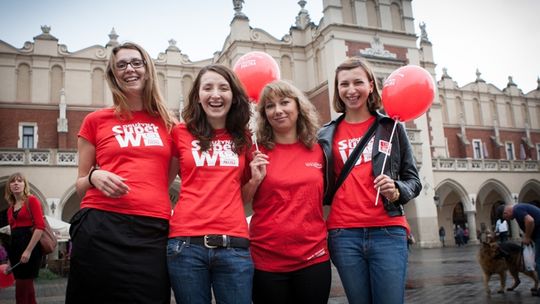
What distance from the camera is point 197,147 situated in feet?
8.31

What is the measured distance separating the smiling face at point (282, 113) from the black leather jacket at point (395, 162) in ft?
0.79

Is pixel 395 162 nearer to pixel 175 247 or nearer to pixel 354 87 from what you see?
pixel 354 87

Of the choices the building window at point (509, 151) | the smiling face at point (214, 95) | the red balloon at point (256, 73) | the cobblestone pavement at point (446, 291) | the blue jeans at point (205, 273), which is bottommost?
the cobblestone pavement at point (446, 291)

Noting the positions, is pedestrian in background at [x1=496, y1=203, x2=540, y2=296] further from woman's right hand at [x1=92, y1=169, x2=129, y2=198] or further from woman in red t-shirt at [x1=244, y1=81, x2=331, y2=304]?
woman's right hand at [x1=92, y1=169, x2=129, y2=198]

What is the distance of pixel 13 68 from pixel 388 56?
17.4 meters

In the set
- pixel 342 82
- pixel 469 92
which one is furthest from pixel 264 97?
pixel 469 92

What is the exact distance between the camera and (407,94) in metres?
3.27

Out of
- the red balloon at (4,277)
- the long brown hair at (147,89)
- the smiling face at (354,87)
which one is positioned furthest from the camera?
the red balloon at (4,277)

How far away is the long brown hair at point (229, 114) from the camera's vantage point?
2.64 metres

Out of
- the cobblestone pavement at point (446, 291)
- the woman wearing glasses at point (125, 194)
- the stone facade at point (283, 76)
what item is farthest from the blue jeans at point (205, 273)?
the stone facade at point (283, 76)

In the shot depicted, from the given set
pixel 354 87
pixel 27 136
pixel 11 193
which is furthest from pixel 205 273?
pixel 27 136

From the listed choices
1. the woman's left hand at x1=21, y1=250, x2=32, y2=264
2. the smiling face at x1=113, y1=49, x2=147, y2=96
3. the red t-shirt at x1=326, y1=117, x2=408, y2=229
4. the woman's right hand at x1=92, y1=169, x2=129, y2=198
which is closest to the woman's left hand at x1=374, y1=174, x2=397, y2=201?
the red t-shirt at x1=326, y1=117, x2=408, y2=229

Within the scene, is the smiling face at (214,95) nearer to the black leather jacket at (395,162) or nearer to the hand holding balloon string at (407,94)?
the black leather jacket at (395,162)

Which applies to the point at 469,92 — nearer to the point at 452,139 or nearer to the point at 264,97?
the point at 452,139
